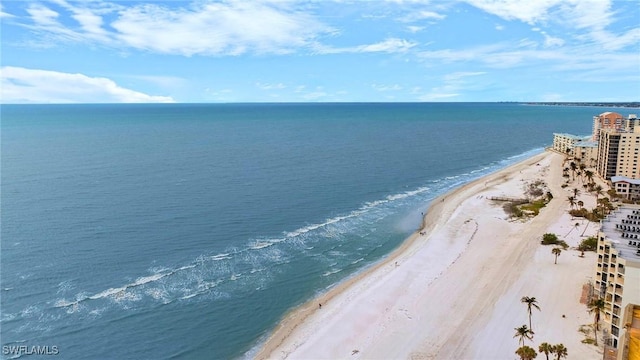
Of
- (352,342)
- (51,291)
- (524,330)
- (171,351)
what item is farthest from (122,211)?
(524,330)

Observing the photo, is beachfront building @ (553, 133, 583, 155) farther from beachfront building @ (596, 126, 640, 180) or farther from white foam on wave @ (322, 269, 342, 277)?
white foam on wave @ (322, 269, 342, 277)

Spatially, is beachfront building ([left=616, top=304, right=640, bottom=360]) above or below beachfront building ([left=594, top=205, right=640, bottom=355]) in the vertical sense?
above

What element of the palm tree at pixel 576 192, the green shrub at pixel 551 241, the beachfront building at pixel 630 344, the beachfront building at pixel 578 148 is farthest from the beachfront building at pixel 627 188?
the beachfront building at pixel 630 344

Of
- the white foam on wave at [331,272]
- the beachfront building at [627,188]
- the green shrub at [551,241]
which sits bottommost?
the white foam on wave at [331,272]

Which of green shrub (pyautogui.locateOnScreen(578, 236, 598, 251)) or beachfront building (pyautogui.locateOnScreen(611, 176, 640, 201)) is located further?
beachfront building (pyautogui.locateOnScreen(611, 176, 640, 201))

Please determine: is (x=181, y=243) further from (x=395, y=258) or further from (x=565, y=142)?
(x=565, y=142)

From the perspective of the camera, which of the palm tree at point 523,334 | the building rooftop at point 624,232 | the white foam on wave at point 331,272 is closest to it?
the palm tree at point 523,334

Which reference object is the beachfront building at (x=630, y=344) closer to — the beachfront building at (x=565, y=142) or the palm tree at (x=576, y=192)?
the palm tree at (x=576, y=192)

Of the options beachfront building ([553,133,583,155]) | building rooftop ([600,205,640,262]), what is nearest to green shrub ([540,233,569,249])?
building rooftop ([600,205,640,262])

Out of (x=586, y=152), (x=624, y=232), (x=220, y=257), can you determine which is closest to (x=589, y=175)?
(x=586, y=152)
